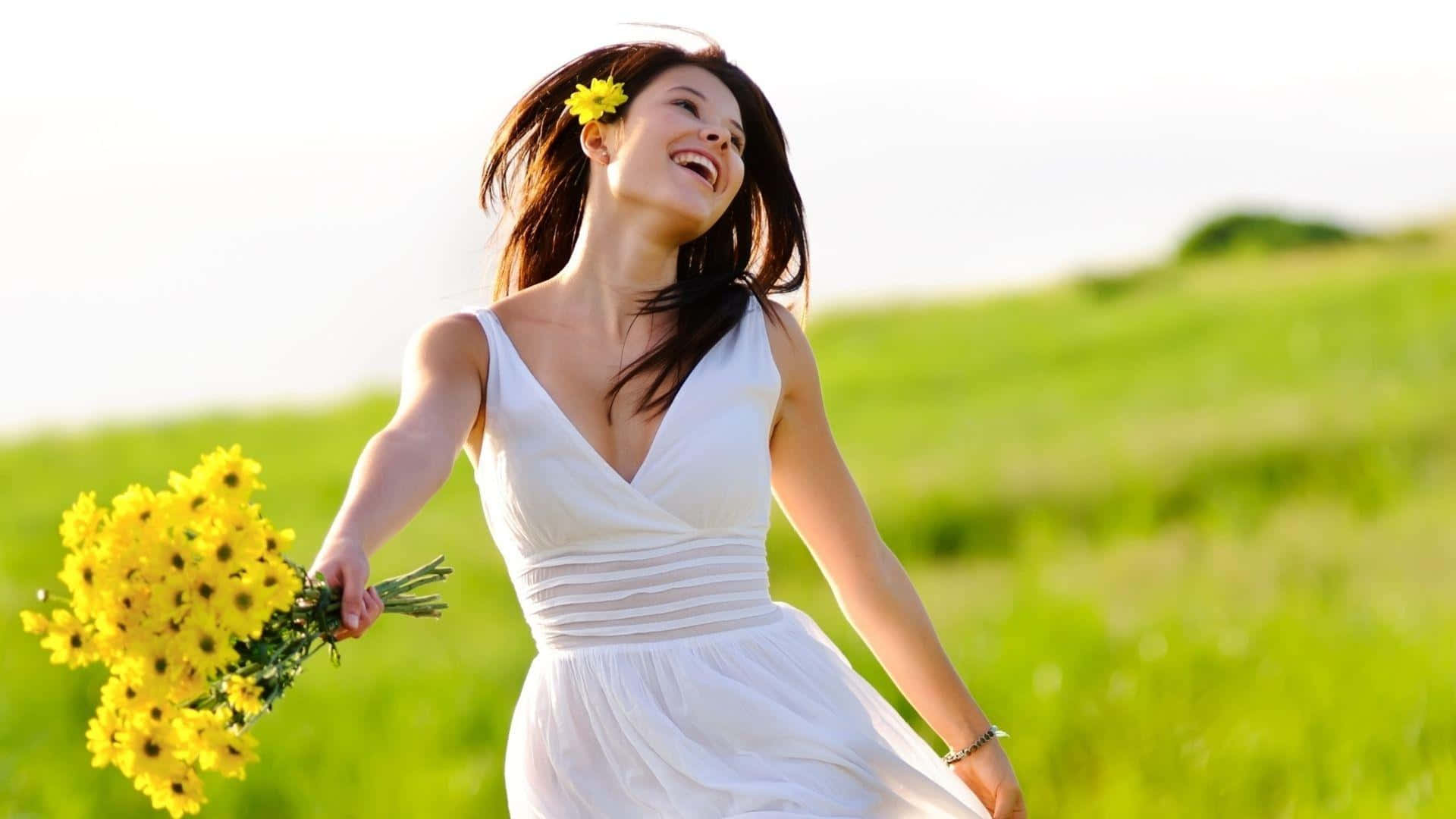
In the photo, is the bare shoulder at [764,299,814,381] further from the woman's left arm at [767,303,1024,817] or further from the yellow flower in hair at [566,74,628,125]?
the yellow flower in hair at [566,74,628,125]

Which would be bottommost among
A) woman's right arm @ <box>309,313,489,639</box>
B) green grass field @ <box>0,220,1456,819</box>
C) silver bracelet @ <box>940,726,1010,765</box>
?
green grass field @ <box>0,220,1456,819</box>

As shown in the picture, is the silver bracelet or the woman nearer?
the woman

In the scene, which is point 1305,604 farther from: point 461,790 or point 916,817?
point 916,817

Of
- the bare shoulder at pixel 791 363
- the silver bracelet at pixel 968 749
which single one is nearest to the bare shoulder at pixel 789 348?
the bare shoulder at pixel 791 363

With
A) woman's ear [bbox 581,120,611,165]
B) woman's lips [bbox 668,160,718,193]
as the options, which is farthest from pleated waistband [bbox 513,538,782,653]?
woman's ear [bbox 581,120,611,165]

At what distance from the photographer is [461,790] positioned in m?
8.34

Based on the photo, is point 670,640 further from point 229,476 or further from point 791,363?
point 229,476

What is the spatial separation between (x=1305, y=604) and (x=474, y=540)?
6426 millimetres

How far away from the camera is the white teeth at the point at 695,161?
11.2ft

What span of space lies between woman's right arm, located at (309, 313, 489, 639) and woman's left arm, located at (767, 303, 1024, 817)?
0.65 meters

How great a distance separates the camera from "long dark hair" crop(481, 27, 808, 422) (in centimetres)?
361

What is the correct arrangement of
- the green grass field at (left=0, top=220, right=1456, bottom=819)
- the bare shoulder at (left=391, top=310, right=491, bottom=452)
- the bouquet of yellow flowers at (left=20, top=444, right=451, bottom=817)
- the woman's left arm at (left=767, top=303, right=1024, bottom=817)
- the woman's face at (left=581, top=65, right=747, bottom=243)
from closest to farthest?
the bouquet of yellow flowers at (left=20, top=444, right=451, bottom=817) → the bare shoulder at (left=391, top=310, right=491, bottom=452) → the woman's face at (left=581, top=65, right=747, bottom=243) → the woman's left arm at (left=767, top=303, right=1024, bottom=817) → the green grass field at (left=0, top=220, right=1456, bottom=819)

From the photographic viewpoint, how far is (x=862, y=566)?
3500mm

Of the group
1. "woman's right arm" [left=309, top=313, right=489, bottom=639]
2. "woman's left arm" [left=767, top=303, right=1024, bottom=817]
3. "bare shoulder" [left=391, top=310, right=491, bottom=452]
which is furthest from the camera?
"woman's left arm" [left=767, top=303, right=1024, bottom=817]
